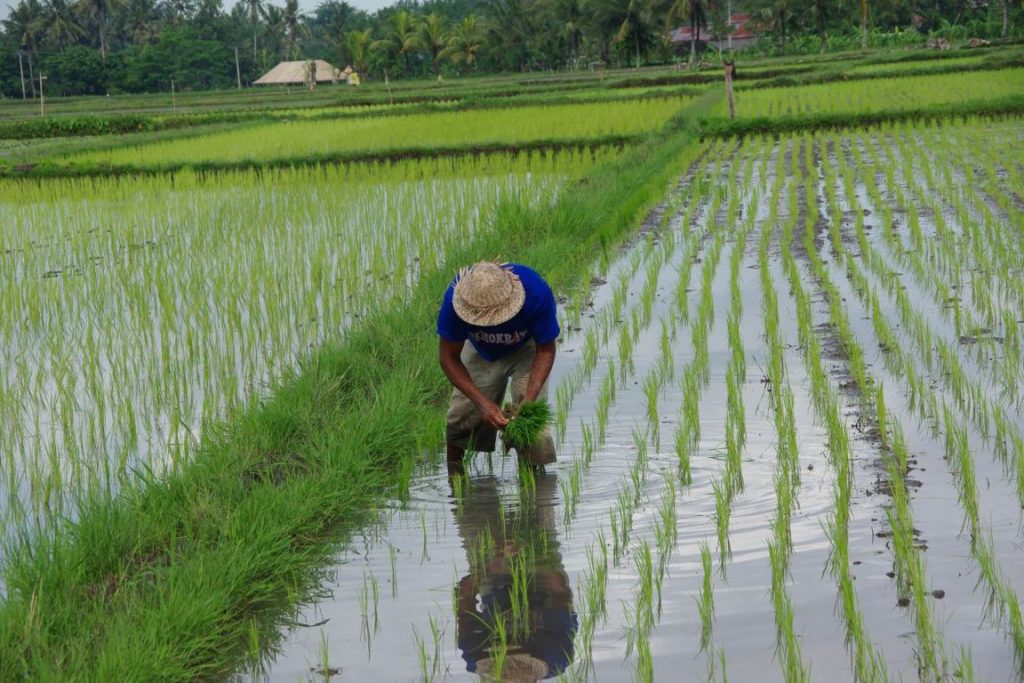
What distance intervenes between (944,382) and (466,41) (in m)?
42.4

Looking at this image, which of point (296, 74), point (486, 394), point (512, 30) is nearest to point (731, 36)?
point (512, 30)

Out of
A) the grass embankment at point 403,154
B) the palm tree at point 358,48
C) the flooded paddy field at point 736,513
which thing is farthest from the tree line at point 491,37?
the flooded paddy field at point 736,513

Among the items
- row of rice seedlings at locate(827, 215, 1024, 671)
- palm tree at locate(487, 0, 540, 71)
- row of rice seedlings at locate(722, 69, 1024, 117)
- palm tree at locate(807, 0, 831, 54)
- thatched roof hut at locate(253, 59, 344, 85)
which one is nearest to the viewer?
row of rice seedlings at locate(827, 215, 1024, 671)

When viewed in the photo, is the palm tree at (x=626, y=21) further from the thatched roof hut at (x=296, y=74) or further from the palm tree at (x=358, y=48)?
the thatched roof hut at (x=296, y=74)

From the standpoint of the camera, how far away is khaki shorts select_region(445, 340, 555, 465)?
3.94 m

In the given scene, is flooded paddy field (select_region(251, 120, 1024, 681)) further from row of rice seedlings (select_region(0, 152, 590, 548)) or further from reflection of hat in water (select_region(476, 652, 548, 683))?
row of rice seedlings (select_region(0, 152, 590, 548))

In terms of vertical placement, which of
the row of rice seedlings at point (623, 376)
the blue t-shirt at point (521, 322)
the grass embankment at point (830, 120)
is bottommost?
the row of rice seedlings at point (623, 376)

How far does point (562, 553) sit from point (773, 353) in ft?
7.23

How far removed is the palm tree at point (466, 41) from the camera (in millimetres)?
45625

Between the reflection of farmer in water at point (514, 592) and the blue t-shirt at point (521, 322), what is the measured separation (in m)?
0.45

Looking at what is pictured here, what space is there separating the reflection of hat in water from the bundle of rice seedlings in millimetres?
1101

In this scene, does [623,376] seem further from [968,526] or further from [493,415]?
[968,526]

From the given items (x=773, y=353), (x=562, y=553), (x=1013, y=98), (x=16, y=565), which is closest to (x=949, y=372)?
(x=773, y=353)

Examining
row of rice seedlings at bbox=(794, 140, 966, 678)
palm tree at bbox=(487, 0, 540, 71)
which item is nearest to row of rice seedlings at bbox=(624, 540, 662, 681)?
row of rice seedlings at bbox=(794, 140, 966, 678)
